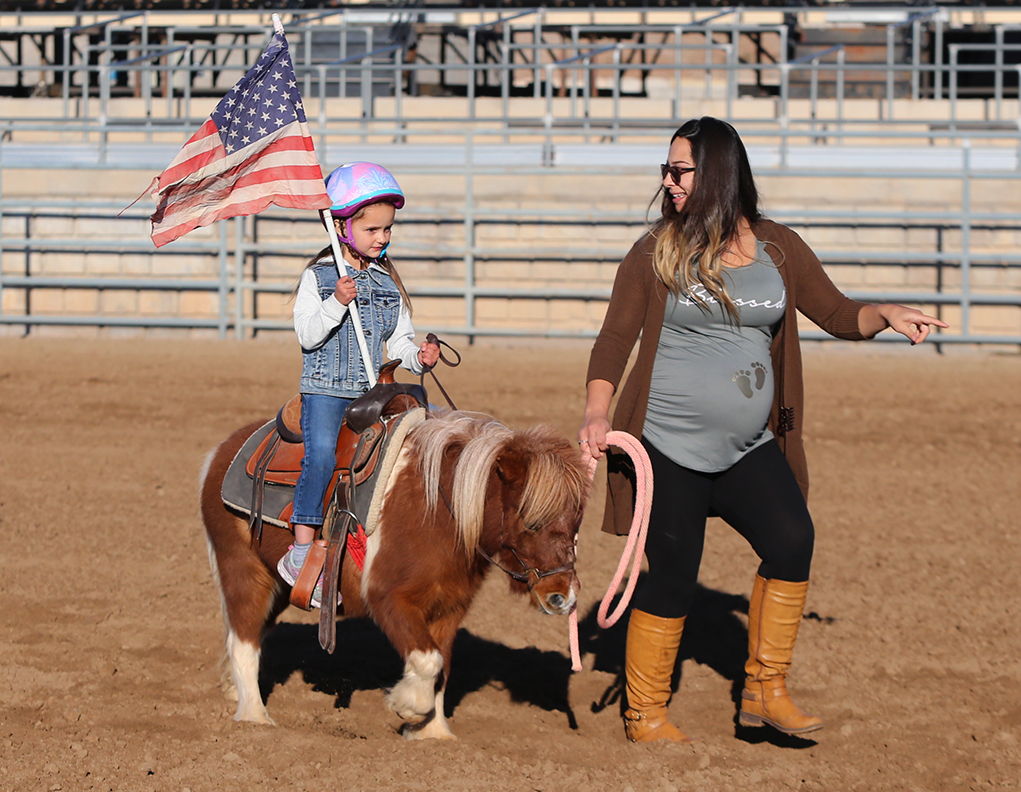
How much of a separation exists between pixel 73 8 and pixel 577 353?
12663 millimetres

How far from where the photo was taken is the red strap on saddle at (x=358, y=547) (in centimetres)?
326

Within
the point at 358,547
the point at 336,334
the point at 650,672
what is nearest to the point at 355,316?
the point at 336,334

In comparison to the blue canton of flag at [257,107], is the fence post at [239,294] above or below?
below

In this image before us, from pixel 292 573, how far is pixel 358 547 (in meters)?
0.27

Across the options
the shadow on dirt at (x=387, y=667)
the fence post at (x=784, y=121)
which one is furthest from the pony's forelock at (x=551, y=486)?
the fence post at (x=784, y=121)

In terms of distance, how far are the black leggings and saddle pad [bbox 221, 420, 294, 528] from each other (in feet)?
3.77

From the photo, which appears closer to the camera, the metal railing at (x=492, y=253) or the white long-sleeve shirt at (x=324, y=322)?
the white long-sleeve shirt at (x=324, y=322)

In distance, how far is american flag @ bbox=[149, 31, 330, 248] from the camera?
3627mm

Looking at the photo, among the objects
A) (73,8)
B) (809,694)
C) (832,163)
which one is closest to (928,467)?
(809,694)

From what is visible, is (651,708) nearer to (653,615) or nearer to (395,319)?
(653,615)

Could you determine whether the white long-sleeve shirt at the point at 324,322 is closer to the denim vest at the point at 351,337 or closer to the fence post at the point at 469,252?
the denim vest at the point at 351,337

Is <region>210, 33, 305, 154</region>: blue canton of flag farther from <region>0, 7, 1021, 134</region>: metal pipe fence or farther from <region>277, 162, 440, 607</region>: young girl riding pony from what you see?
<region>0, 7, 1021, 134</region>: metal pipe fence

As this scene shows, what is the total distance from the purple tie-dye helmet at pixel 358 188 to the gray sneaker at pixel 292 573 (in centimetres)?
107

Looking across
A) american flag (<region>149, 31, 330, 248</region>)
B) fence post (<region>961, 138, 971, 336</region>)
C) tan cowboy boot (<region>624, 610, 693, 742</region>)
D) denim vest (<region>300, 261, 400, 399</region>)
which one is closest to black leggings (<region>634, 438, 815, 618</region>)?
tan cowboy boot (<region>624, 610, 693, 742</region>)
